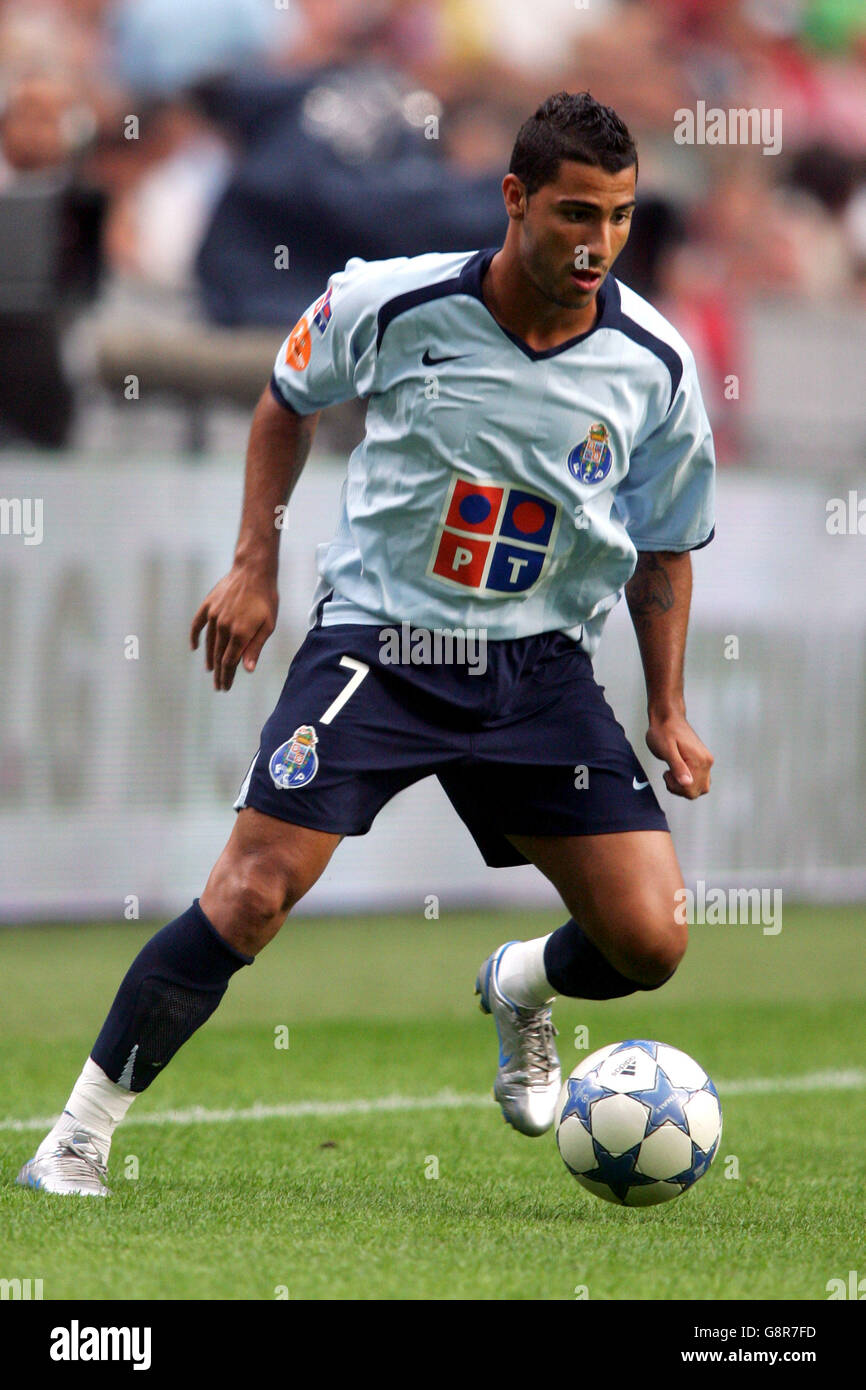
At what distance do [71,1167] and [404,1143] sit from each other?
117 cm

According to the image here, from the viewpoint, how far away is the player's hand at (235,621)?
417 centimetres

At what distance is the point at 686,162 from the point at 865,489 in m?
4.28

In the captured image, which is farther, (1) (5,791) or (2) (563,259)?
(1) (5,791)

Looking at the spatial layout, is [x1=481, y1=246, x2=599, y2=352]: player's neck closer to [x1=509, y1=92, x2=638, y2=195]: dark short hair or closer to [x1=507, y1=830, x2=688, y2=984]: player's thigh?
[x1=509, y1=92, x2=638, y2=195]: dark short hair

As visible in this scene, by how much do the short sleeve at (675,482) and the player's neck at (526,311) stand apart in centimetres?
30

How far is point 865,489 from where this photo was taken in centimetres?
1042

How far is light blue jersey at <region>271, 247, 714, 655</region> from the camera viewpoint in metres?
4.19

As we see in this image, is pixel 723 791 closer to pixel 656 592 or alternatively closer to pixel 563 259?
pixel 656 592
